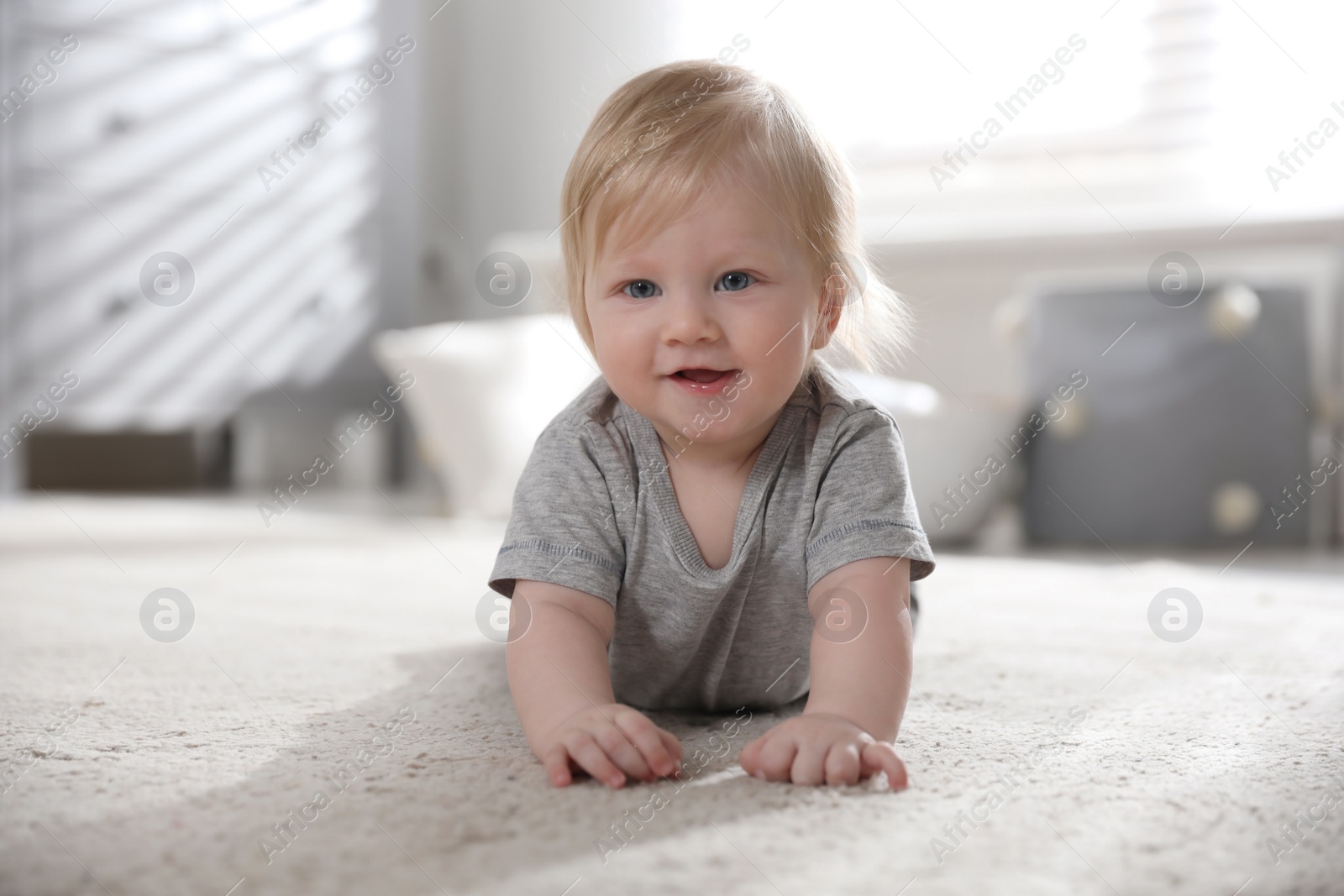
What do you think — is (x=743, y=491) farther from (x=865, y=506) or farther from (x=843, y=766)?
(x=843, y=766)

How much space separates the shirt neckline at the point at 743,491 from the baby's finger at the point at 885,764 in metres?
0.14

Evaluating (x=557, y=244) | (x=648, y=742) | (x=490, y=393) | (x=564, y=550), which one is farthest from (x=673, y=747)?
(x=490, y=393)

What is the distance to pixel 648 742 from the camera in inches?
20.0

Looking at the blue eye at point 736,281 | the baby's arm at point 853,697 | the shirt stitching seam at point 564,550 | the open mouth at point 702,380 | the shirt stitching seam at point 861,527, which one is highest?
the blue eye at point 736,281

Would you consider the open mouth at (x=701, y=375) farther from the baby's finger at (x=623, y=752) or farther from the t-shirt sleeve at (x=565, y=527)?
the baby's finger at (x=623, y=752)

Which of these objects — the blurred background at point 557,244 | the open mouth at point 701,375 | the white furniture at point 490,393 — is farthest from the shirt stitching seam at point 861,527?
the white furniture at point 490,393

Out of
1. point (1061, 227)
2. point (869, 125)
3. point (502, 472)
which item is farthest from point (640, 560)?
point (869, 125)

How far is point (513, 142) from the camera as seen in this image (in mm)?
2643

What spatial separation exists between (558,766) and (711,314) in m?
0.24

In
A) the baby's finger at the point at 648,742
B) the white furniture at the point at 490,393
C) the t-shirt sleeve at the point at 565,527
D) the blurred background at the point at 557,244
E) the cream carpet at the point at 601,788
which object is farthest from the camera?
the white furniture at the point at 490,393

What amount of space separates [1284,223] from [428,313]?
188cm

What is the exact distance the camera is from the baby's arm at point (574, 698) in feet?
1.66

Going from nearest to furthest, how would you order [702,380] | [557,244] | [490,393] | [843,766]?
[843,766] → [702,380] → [557,244] → [490,393]

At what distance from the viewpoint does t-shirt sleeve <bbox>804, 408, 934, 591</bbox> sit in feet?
1.93
